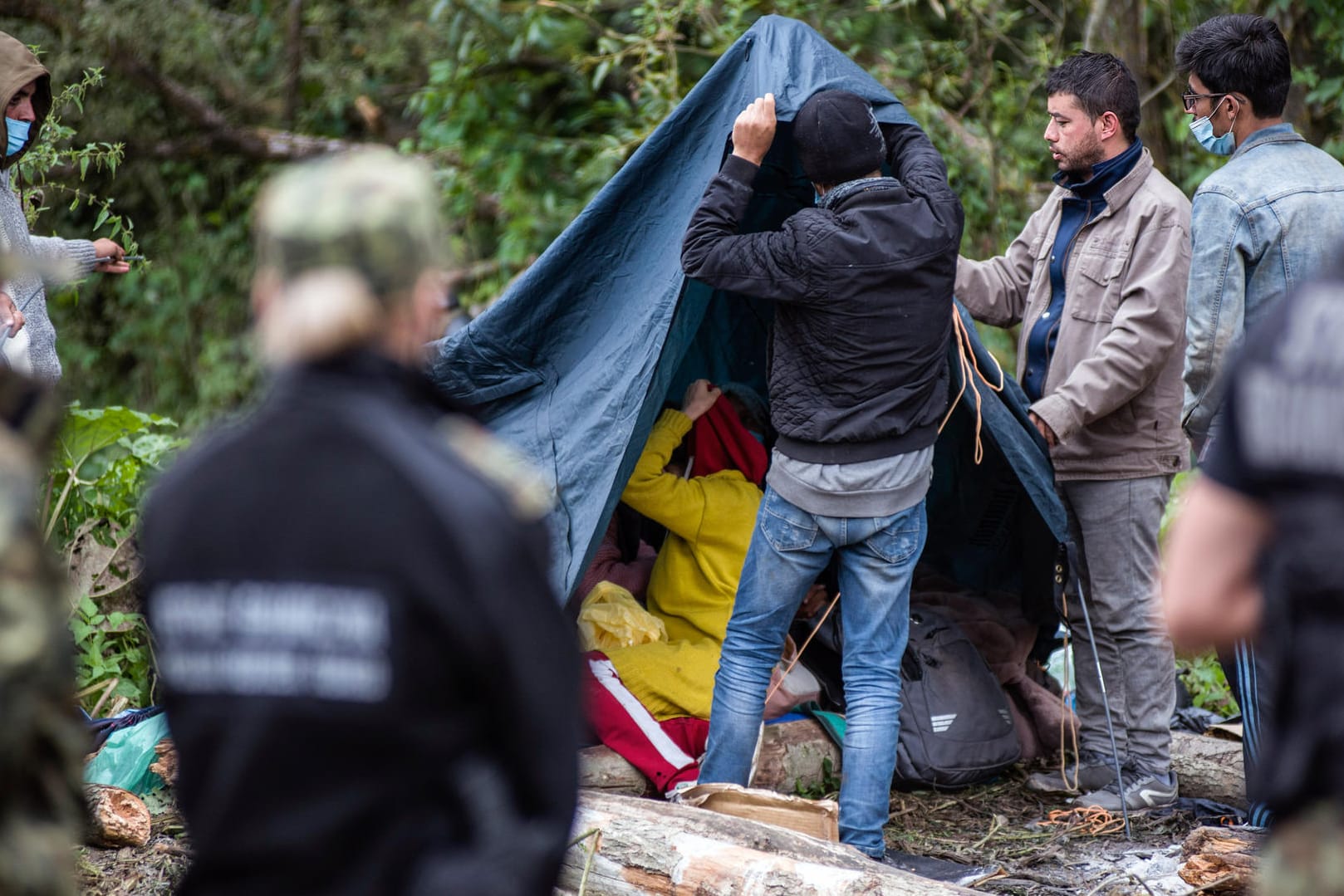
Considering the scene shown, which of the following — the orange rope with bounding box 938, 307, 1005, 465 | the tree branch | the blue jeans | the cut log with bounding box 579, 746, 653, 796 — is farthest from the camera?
the tree branch

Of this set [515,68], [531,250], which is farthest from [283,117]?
[531,250]

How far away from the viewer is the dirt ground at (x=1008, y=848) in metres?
3.54

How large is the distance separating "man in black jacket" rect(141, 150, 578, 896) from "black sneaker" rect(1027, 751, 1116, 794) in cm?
300

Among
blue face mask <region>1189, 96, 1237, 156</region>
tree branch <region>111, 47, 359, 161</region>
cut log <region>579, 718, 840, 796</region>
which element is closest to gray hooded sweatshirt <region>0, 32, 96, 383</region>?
cut log <region>579, 718, 840, 796</region>

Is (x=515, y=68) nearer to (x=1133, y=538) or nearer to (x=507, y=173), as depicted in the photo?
(x=507, y=173)

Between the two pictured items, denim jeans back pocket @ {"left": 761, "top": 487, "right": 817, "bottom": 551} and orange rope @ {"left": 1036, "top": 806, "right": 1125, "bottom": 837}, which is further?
orange rope @ {"left": 1036, "top": 806, "right": 1125, "bottom": 837}

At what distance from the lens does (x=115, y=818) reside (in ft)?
11.7

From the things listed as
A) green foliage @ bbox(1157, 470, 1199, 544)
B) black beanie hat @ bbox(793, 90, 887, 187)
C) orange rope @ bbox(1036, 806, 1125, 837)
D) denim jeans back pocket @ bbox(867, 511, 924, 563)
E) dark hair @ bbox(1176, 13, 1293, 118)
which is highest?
dark hair @ bbox(1176, 13, 1293, 118)

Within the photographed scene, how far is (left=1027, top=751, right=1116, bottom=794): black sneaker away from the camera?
419 cm

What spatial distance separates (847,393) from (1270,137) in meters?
1.42

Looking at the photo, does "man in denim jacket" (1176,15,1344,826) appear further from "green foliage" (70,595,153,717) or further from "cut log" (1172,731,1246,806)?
"green foliage" (70,595,153,717)

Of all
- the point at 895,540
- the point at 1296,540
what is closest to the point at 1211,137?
the point at 895,540

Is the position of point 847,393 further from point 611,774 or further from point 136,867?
point 136,867

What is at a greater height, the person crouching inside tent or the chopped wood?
the person crouching inside tent
